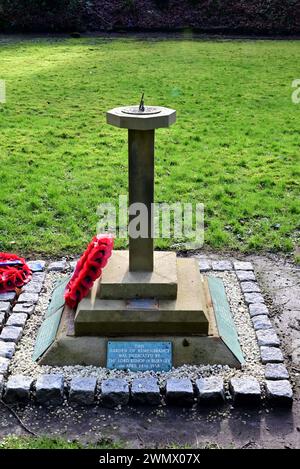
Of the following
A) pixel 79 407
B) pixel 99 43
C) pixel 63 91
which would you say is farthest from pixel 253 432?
pixel 99 43

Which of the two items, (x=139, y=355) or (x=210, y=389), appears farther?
(x=139, y=355)

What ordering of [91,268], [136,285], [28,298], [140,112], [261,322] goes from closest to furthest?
[140,112], [136,285], [91,268], [261,322], [28,298]

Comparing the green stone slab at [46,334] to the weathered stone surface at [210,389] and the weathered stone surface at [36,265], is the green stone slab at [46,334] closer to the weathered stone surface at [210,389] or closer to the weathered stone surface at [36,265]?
the weathered stone surface at [36,265]

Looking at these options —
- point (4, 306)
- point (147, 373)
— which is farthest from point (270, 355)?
point (4, 306)

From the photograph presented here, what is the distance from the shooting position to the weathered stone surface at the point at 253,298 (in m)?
Answer: 6.10

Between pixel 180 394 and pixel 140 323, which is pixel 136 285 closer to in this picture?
pixel 140 323

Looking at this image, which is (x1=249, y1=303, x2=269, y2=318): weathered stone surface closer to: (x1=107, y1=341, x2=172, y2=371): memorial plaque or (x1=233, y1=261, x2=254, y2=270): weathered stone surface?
(x1=233, y1=261, x2=254, y2=270): weathered stone surface

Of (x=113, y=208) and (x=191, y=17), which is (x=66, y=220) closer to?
(x=113, y=208)

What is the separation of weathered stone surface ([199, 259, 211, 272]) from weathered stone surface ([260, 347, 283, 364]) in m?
1.58

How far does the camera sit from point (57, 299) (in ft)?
19.5

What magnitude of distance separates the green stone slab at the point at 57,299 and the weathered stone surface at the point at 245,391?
69.6 inches

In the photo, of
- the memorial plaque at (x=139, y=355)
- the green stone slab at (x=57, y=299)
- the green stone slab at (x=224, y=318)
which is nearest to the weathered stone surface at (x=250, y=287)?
the green stone slab at (x=224, y=318)

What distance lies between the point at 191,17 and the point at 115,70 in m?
10.6

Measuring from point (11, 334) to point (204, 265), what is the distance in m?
2.35
